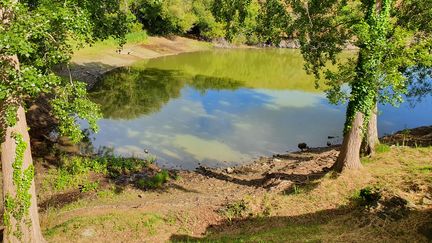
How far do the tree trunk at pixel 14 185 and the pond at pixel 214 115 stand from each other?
39.6 ft

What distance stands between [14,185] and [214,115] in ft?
78.9

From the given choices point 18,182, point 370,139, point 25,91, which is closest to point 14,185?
point 18,182

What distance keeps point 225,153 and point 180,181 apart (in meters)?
5.89

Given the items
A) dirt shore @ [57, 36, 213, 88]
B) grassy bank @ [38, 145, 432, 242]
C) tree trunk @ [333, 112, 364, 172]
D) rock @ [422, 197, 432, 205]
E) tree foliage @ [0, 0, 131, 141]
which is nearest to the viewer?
tree foliage @ [0, 0, 131, 141]

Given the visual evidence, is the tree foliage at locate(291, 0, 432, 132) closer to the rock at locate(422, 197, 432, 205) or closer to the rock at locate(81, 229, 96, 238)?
the rock at locate(422, 197, 432, 205)

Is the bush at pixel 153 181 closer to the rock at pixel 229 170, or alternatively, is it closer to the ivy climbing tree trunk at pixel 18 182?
the rock at pixel 229 170

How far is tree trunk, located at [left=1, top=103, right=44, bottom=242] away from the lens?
11.5 m

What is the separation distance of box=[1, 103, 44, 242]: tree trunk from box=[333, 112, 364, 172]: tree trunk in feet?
39.8

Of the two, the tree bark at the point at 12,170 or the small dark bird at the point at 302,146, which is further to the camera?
the small dark bird at the point at 302,146

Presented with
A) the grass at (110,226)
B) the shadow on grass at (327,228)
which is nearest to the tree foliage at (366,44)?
the shadow on grass at (327,228)

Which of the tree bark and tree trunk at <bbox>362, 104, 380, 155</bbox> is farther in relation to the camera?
tree trunk at <bbox>362, 104, 380, 155</bbox>

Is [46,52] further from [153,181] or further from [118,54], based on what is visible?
[118,54]

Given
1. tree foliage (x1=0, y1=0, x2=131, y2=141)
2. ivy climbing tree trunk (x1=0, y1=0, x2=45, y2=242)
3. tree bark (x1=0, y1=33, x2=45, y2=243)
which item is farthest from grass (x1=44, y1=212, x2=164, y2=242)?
tree foliage (x1=0, y1=0, x2=131, y2=141)

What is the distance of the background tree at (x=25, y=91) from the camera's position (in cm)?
1003
